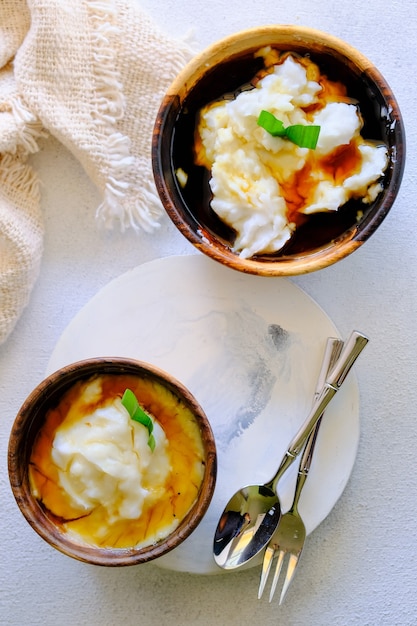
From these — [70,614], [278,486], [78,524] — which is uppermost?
[278,486]

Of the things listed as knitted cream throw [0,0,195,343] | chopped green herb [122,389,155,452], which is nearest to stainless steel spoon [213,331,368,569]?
chopped green herb [122,389,155,452]

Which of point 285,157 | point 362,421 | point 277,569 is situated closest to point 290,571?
point 277,569

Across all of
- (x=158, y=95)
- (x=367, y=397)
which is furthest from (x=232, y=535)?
A: (x=158, y=95)

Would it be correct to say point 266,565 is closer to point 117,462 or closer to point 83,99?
point 117,462

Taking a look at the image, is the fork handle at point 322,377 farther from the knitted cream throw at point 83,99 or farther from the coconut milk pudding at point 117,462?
the knitted cream throw at point 83,99

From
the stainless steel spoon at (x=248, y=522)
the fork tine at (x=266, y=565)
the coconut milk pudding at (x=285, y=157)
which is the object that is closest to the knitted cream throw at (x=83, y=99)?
the coconut milk pudding at (x=285, y=157)

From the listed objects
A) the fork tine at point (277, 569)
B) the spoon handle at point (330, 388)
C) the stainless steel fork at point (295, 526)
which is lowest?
the fork tine at point (277, 569)

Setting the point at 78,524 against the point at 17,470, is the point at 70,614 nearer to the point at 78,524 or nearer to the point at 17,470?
the point at 78,524
